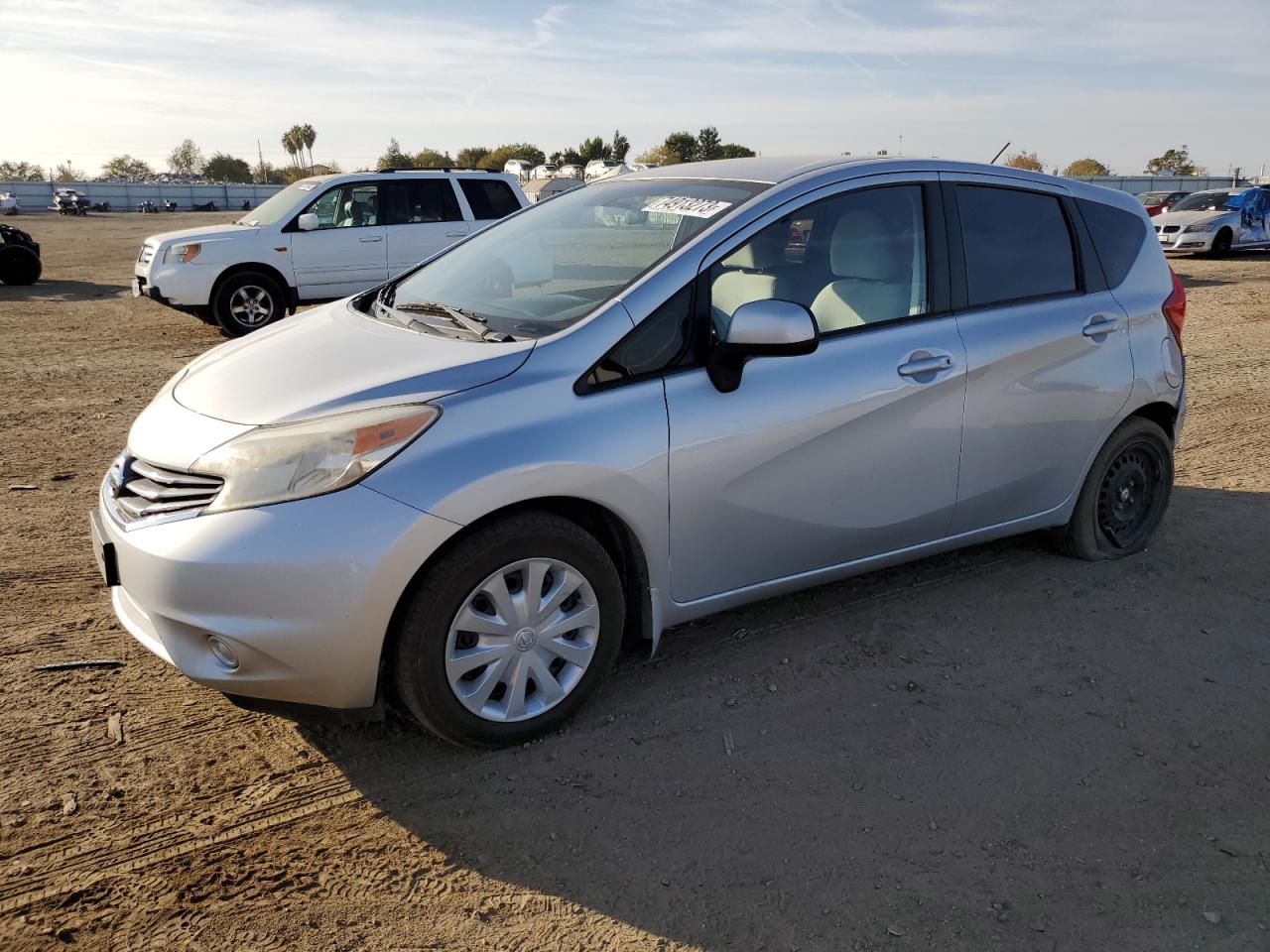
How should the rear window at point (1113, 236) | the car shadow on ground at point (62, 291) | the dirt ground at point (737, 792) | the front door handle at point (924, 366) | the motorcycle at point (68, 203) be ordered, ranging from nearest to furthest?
the dirt ground at point (737, 792) → the front door handle at point (924, 366) → the rear window at point (1113, 236) → the car shadow on ground at point (62, 291) → the motorcycle at point (68, 203)

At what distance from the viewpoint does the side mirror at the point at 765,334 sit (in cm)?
320

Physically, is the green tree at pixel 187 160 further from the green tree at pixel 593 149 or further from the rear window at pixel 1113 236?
the rear window at pixel 1113 236

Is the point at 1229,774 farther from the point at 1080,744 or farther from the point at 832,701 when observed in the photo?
the point at 832,701

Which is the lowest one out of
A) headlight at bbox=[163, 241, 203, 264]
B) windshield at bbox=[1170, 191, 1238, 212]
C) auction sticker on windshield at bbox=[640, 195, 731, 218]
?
headlight at bbox=[163, 241, 203, 264]

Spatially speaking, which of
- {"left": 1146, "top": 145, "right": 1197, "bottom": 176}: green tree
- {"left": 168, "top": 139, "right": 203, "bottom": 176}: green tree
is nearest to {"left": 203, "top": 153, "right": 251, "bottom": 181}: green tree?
{"left": 168, "top": 139, "right": 203, "bottom": 176}: green tree

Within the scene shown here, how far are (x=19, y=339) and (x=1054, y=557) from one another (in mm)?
11088

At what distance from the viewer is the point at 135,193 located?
244ft

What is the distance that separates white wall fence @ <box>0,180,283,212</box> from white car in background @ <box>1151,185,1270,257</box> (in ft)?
209

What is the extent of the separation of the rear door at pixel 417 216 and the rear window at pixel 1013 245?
8889 mm

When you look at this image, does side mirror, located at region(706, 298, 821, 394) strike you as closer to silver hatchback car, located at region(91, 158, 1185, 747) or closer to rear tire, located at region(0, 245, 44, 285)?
silver hatchback car, located at region(91, 158, 1185, 747)

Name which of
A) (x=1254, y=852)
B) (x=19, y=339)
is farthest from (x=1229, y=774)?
(x=19, y=339)

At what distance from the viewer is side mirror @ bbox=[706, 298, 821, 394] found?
3.20 metres

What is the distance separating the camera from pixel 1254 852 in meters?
2.75

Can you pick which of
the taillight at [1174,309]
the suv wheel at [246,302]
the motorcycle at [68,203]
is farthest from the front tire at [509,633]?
the motorcycle at [68,203]
